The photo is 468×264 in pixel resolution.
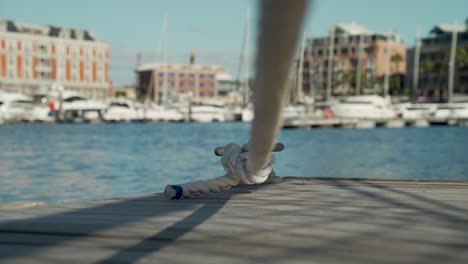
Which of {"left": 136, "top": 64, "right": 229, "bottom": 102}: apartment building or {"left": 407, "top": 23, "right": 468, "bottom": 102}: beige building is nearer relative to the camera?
{"left": 407, "top": 23, "right": 468, "bottom": 102}: beige building

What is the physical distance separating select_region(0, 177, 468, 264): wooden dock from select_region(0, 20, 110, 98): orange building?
292 ft

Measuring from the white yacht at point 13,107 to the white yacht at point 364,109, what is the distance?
30151 millimetres

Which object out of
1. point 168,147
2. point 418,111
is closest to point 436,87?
point 418,111

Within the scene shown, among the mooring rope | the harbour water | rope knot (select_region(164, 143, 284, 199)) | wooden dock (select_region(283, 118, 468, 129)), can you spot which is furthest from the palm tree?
the mooring rope

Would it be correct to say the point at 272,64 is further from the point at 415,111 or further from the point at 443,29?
the point at 443,29

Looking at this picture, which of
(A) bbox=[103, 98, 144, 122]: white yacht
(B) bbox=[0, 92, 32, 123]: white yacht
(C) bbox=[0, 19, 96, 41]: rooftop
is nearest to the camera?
(B) bbox=[0, 92, 32, 123]: white yacht

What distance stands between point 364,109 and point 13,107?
33797 mm

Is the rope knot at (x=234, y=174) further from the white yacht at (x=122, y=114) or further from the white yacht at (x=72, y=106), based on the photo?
the white yacht at (x=72, y=106)

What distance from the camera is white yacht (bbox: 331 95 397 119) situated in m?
57.0

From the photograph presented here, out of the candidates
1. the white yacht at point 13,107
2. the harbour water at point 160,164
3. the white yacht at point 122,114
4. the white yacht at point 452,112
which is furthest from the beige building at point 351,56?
the harbour water at point 160,164

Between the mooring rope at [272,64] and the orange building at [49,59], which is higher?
the orange building at [49,59]

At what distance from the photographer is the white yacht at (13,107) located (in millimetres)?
63312

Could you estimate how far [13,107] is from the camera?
212 feet

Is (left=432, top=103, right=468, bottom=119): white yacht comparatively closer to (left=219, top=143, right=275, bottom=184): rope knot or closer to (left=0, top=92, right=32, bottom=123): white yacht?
(left=0, top=92, right=32, bottom=123): white yacht
